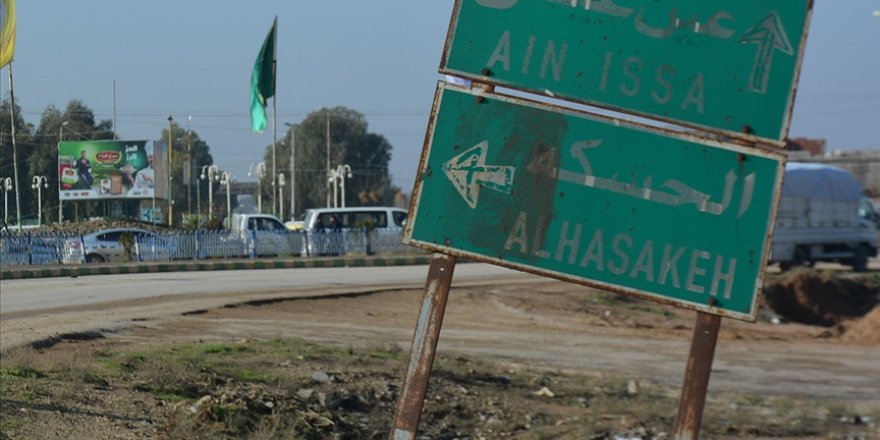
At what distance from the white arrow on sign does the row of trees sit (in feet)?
38.0

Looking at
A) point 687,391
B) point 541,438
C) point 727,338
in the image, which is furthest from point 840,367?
point 687,391

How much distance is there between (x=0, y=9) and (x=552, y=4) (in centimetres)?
1015

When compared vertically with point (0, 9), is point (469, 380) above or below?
below

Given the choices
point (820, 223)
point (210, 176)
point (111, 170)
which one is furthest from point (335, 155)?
point (111, 170)

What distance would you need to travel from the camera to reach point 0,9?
12469mm

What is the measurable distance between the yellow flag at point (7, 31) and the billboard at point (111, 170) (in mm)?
3351

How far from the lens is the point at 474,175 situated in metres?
4.25

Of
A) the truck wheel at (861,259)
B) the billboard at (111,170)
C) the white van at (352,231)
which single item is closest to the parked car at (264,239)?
the white van at (352,231)

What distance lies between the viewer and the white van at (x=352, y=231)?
3659 cm

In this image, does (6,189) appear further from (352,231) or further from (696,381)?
(352,231)

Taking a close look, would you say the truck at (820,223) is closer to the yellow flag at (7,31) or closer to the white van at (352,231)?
the white van at (352,231)

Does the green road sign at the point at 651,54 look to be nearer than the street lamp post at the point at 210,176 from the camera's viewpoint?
Yes

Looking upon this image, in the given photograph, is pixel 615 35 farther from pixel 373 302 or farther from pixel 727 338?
pixel 373 302

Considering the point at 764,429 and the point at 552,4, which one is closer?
the point at 552,4
